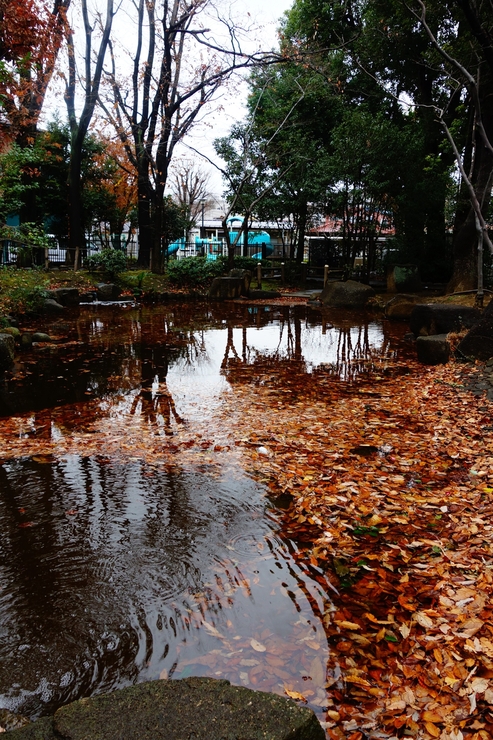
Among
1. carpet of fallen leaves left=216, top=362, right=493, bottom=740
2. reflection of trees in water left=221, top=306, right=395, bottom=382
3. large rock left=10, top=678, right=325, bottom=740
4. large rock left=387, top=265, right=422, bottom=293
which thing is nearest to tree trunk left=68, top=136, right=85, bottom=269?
reflection of trees in water left=221, top=306, right=395, bottom=382

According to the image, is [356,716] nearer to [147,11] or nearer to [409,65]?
[409,65]

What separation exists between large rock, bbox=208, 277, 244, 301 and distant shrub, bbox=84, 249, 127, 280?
3901 mm

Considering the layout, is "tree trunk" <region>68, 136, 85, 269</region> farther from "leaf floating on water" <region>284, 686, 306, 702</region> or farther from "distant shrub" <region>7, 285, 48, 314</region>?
"leaf floating on water" <region>284, 686, 306, 702</region>

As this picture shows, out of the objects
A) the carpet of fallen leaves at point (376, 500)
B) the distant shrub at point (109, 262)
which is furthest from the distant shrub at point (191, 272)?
the carpet of fallen leaves at point (376, 500)

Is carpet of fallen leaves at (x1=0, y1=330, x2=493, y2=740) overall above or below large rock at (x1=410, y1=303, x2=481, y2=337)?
below

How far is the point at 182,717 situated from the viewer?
2.02 meters

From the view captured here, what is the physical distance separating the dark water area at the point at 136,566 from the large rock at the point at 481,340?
414cm

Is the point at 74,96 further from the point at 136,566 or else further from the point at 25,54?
the point at 136,566

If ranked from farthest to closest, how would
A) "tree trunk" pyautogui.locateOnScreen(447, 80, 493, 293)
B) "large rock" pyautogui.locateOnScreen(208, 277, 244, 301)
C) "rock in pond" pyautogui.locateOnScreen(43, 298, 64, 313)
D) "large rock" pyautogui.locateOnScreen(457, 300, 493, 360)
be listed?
"large rock" pyautogui.locateOnScreen(208, 277, 244, 301)
"rock in pond" pyautogui.locateOnScreen(43, 298, 64, 313)
"tree trunk" pyautogui.locateOnScreen(447, 80, 493, 293)
"large rock" pyautogui.locateOnScreen(457, 300, 493, 360)

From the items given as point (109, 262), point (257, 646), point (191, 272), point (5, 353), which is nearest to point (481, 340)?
point (257, 646)

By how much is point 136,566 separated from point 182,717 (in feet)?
6.09

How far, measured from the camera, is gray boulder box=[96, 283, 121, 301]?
67.1 feet

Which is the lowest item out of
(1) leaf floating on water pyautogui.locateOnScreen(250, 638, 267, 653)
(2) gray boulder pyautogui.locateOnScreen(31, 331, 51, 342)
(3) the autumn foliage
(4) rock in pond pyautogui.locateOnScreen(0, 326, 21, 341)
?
(1) leaf floating on water pyautogui.locateOnScreen(250, 638, 267, 653)

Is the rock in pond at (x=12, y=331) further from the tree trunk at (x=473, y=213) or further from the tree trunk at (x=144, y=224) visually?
the tree trunk at (x=144, y=224)
